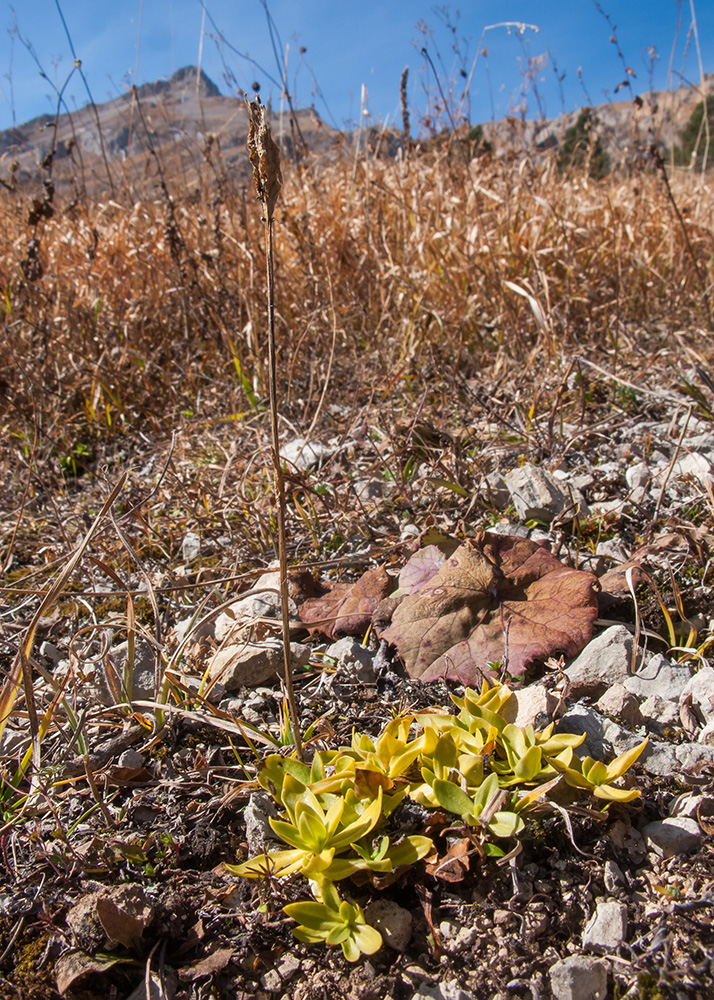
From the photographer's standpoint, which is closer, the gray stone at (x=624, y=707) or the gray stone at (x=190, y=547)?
the gray stone at (x=624, y=707)

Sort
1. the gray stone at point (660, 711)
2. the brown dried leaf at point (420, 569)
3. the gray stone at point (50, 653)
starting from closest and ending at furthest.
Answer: the gray stone at point (660, 711)
the brown dried leaf at point (420, 569)
the gray stone at point (50, 653)

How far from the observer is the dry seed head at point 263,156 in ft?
2.32

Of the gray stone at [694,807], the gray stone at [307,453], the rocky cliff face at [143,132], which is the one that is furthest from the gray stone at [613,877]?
the rocky cliff face at [143,132]

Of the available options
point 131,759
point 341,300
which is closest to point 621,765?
point 131,759

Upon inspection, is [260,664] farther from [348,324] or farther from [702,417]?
[348,324]

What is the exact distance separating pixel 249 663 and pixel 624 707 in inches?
28.1

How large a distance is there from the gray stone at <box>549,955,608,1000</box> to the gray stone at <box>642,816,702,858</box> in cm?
19

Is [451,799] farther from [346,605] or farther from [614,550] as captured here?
[614,550]

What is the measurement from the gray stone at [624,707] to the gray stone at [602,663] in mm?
60

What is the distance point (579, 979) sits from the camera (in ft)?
2.51

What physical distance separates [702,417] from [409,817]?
167 centimetres

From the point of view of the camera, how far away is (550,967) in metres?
0.80

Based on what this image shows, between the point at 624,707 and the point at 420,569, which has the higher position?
the point at 420,569

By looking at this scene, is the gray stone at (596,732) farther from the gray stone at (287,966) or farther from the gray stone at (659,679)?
the gray stone at (287,966)
